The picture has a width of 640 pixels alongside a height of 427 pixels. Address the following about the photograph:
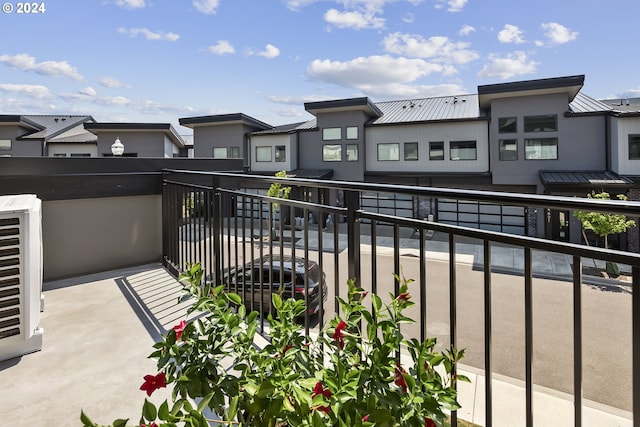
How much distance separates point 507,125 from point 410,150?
4.37 meters

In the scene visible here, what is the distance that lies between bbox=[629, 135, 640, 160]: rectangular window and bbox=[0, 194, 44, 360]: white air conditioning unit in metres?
17.8

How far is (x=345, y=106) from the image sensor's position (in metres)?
18.9

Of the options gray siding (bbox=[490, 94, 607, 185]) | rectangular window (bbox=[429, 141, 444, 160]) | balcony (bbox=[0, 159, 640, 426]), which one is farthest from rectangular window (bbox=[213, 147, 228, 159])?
balcony (bbox=[0, 159, 640, 426])

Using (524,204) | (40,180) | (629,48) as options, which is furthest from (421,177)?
(524,204)

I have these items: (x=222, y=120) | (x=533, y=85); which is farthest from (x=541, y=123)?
(x=222, y=120)

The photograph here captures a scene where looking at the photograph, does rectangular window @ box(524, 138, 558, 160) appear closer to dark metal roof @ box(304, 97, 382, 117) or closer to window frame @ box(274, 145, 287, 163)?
dark metal roof @ box(304, 97, 382, 117)

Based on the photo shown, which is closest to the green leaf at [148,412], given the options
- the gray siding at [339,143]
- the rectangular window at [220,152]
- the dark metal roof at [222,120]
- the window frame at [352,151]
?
the gray siding at [339,143]

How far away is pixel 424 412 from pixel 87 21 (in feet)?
23.3

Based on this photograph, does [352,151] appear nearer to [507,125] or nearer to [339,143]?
[339,143]

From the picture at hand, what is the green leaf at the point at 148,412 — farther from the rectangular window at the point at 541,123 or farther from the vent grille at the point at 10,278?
the rectangular window at the point at 541,123

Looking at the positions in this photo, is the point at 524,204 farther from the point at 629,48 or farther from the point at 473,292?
the point at 629,48

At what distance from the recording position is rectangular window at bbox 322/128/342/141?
64.5 ft

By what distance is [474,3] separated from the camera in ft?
28.0

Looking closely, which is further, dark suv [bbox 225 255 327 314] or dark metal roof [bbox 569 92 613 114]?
dark metal roof [bbox 569 92 613 114]
